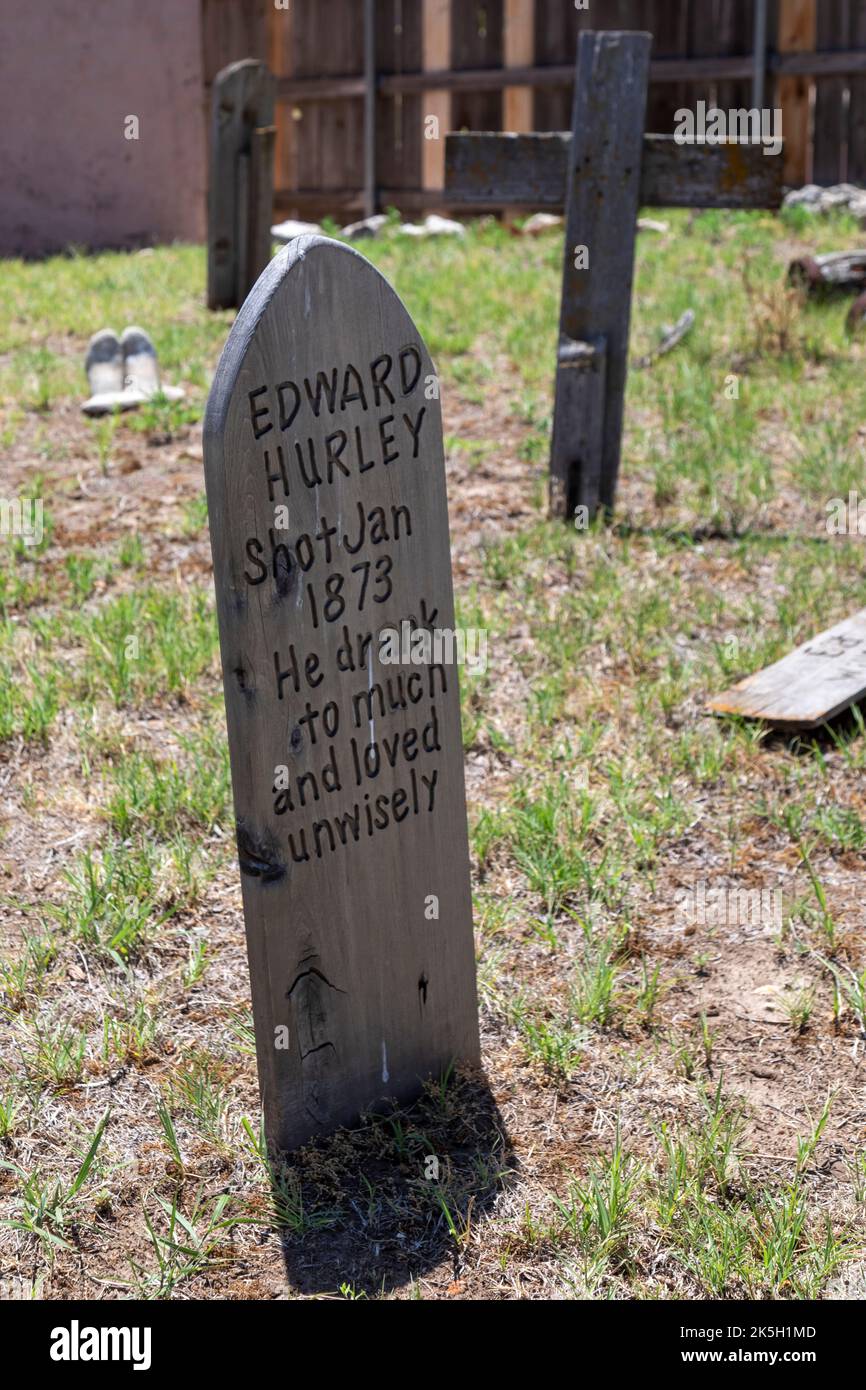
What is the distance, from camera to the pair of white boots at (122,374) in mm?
6645

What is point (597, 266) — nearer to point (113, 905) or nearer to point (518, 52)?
point (113, 905)

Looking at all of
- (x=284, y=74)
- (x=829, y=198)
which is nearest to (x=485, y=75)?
(x=284, y=74)

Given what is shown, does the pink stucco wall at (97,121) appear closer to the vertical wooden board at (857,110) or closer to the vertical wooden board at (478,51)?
the vertical wooden board at (478,51)

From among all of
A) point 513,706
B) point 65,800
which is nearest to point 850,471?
point 513,706

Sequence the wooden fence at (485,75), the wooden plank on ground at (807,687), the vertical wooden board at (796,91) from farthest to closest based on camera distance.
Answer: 1. the wooden fence at (485,75)
2. the vertical wooden board at (796,91)
3. the wooden plank on ground at (807,687)

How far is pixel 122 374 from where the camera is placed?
23.2 feet

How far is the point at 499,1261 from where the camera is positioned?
212 centimetres

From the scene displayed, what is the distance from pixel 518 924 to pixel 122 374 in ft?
16.0

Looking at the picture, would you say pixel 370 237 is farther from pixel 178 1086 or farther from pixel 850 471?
pixel 178 1086

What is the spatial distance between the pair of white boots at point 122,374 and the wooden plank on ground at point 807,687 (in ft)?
12.0

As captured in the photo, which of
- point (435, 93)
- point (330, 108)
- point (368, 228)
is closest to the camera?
point (368, 228)

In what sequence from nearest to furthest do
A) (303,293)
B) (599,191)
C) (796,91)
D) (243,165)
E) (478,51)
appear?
(303,293)
(599,191)
(243,165)
(796,91)
(478,51)

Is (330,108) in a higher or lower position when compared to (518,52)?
lower

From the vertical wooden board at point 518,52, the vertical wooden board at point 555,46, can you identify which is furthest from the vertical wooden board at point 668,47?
the vertical wooden board at point 518,52
